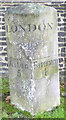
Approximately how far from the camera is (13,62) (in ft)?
11.0

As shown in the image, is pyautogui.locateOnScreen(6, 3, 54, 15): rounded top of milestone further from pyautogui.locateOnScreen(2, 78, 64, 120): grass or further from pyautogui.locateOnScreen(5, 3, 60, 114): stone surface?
pyautogui.locateOnScreen(2, 78, 64, 120): grass

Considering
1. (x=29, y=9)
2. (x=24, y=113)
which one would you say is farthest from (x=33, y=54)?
(x=24, y=113)

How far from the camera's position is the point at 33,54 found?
10.1 ft

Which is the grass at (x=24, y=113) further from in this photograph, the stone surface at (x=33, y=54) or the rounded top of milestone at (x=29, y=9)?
the rounded top of milestone at (x=29, y=9)

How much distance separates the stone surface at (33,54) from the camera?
302cm

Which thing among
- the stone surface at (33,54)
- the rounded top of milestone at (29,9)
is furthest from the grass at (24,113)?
the rounded top of milestone at (29,9)

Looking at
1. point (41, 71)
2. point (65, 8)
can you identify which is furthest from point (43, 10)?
point (65, 8)

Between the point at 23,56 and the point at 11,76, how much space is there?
616 mm

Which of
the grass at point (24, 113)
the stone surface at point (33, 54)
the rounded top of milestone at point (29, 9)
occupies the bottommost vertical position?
the grass at point (24, 113)

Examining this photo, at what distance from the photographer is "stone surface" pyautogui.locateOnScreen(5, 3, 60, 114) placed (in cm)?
302

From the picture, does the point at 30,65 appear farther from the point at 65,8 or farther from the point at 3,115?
the point at 65,8

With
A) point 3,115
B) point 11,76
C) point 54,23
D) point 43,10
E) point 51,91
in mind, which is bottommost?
point 3,115

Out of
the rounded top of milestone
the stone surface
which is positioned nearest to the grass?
the stone surface

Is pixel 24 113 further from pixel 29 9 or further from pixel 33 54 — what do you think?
pixel 29 9
